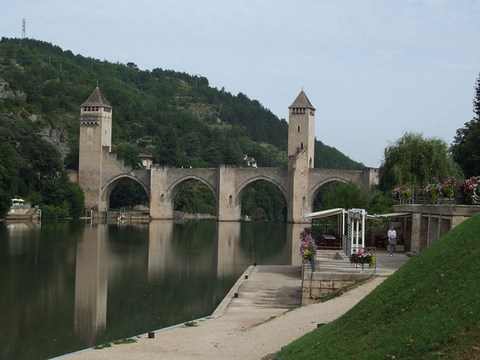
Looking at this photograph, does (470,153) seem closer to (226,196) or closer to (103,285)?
(103,285)

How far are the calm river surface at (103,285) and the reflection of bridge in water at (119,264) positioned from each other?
21mm

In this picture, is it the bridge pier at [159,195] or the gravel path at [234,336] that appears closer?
the gravel path at [234,336]

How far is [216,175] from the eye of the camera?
74312 mm

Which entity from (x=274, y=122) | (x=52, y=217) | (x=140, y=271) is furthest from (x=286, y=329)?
(x=274, y=122)

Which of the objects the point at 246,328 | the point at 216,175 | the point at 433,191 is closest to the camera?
the point at 246,328

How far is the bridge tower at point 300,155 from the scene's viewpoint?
70.7 metres

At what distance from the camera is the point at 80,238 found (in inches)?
1686

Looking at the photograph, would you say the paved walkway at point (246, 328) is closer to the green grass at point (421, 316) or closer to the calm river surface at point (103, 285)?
the calm river surface at point (103, 285)

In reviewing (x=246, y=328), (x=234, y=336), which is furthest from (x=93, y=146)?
(x=234, y=336)

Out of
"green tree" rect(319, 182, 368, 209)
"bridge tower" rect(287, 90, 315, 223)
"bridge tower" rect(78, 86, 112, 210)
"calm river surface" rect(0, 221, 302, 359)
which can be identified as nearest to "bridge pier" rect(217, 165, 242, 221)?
"bridge tower" rect(287, 90, 315, 223)

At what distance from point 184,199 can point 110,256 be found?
5447cm

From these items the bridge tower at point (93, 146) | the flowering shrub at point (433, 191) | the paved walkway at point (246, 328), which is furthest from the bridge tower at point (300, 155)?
the paved walkway at point (246, 328)

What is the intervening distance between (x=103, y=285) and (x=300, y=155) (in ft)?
163

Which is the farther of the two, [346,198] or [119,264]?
[346,198]
